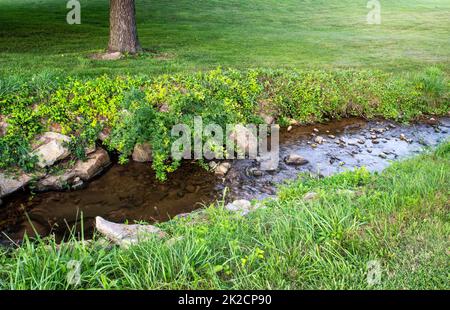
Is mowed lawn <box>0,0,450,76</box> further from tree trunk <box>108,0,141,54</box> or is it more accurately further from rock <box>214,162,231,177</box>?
rock <box>214,162,231,177</box>

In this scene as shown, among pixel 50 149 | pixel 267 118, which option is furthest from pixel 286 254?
Result: pixel 267 118

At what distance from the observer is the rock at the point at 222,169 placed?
26.5 feet

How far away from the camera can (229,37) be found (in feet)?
57.8

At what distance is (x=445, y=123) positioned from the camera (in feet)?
35.9

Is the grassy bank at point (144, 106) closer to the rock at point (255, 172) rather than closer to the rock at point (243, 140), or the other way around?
the rock at point (243, 140)

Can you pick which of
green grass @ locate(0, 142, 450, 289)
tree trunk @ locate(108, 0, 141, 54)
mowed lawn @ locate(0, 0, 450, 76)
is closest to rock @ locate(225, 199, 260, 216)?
green grass @ locate(0, 142, 450, 289)

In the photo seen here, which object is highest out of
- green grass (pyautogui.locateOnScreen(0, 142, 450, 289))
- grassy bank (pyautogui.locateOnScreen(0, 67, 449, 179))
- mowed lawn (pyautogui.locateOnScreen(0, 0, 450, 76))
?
mowed lawn (pyautogui.locateOnScreen(0, 0, 450, 76))

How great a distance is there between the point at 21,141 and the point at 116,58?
5203 mm

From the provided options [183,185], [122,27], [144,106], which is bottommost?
[183,185]

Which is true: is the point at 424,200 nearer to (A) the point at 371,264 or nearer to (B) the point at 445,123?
(A) the point at 371,264

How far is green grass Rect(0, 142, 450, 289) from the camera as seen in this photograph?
351 centimetres

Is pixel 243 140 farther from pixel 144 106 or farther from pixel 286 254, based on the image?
pixel 286 254

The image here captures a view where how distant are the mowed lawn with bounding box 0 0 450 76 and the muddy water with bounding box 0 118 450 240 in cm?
357

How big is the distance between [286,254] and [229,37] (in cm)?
1489
